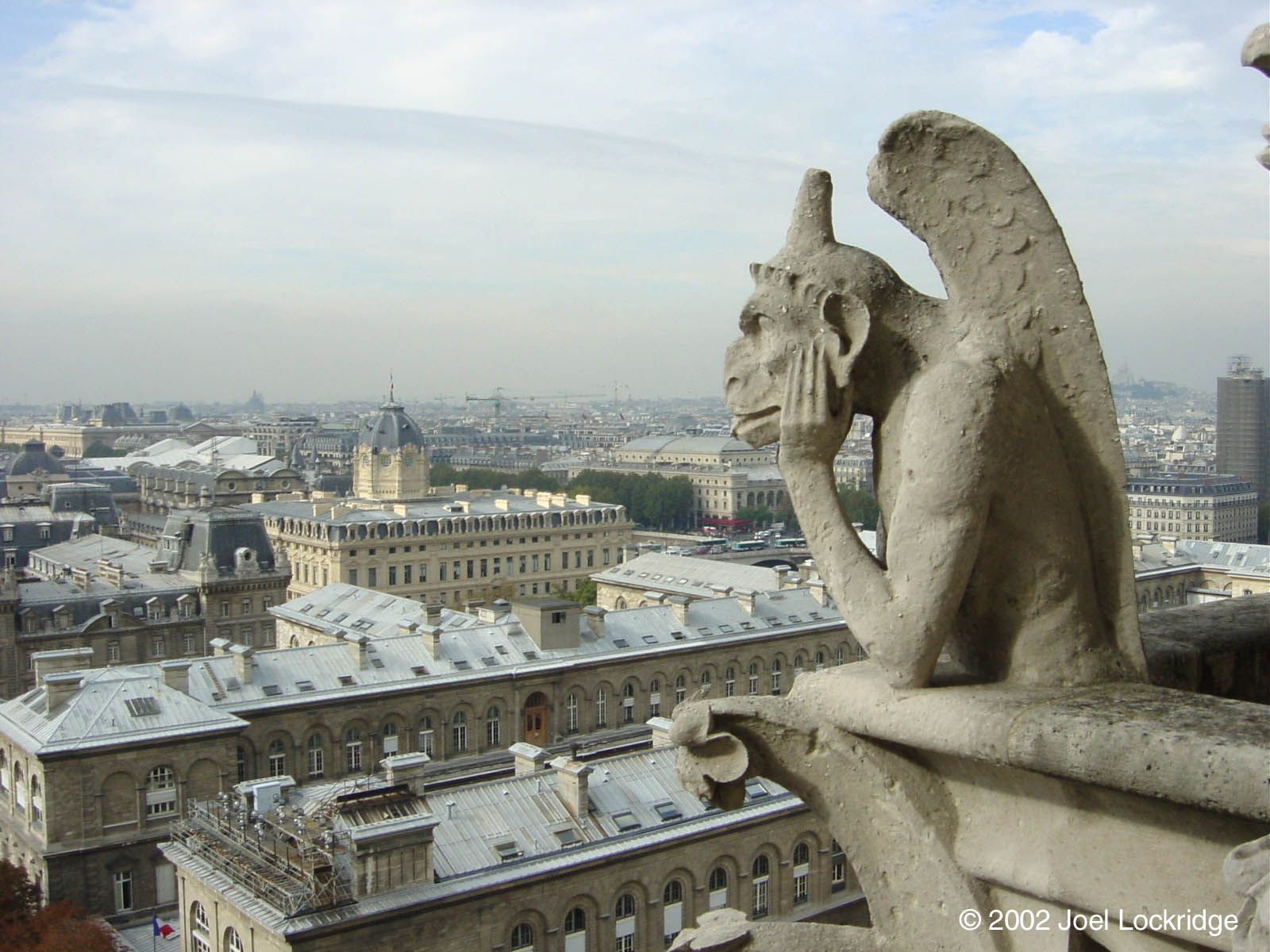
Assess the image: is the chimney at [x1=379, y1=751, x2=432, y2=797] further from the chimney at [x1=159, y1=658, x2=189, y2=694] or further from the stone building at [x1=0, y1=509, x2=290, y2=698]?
the stone building at [x1=0, y1=509, x2=290, y2=698]

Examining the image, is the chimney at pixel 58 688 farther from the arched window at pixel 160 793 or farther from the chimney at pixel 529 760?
the chimney at pixel 529 760

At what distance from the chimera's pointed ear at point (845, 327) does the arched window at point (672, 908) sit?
26854mm

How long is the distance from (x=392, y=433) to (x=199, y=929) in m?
85.2

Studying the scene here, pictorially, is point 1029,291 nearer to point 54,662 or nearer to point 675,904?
point 675,904

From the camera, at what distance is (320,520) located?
8312 cm

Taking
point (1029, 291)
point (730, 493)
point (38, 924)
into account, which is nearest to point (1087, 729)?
point (1029, 291)

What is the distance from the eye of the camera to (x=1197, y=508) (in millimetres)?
116438

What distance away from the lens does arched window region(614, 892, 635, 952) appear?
96.5 feet

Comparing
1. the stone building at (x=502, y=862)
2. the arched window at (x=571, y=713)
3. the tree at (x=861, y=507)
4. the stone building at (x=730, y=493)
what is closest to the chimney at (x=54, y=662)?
the stone building at (x=502, y=862)

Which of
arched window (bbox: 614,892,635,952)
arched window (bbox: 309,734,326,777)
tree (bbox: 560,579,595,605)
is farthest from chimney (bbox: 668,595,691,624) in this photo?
tree (bbox: 560,579,595,605)

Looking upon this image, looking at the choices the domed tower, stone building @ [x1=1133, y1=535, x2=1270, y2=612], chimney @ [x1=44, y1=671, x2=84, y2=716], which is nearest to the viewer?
chimney @ [x1=44, y1=671, x2=84, y2=716]

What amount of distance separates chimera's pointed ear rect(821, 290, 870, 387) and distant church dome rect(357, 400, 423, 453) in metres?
106

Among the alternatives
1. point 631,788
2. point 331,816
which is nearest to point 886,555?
point 331,816

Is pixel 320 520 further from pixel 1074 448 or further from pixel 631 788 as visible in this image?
pixel 1074 448
